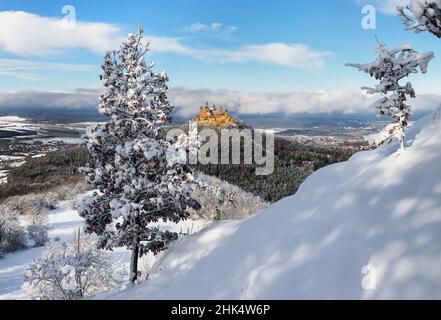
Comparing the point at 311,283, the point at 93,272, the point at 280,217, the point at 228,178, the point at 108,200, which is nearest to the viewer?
the point at 311,283

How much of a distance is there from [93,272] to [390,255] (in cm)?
1711

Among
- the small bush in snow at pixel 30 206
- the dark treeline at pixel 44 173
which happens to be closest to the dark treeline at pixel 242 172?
the dark treeline at pixel 44 173

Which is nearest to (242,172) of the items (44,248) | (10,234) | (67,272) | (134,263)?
(44,248)

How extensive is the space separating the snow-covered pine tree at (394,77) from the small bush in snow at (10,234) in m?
53.2

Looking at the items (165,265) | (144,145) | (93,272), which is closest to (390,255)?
(165,265)

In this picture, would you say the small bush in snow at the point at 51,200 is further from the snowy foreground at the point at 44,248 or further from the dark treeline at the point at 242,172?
the dark treeline at the point at 242,172

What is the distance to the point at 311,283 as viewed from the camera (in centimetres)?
761

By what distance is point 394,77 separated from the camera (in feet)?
27.8

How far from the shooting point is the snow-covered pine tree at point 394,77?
8.35 m

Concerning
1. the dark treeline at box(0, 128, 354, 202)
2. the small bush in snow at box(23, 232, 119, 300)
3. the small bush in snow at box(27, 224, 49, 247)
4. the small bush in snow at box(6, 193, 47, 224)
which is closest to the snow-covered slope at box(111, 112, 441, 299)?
the small bush in snow at box(23, 232, 119, 300)

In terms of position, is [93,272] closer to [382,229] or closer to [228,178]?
[382,229]

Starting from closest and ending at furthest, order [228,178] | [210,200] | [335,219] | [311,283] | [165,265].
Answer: [311,283] < [335,219] < [165,265] < [210,200] < [228,178]

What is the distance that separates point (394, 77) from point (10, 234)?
54498 mm

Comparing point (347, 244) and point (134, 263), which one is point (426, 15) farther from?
point (134, 263)
